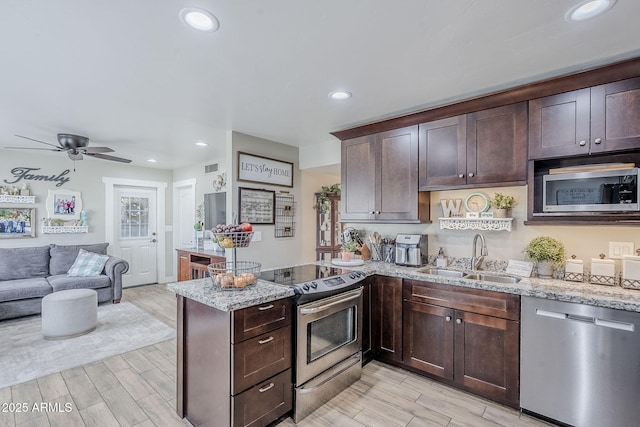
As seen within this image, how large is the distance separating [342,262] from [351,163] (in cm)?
114

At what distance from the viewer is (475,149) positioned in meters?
2.61

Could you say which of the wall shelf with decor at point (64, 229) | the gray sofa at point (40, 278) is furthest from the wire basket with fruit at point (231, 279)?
the wall shelf with decor at point (64, 229)

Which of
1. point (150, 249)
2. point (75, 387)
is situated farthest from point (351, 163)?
point (150, 249)

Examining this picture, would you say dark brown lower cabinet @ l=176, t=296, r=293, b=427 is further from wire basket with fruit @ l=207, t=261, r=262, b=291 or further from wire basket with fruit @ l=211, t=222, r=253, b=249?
wire basket with fruit @ l=211, t=222, r=253, b=249

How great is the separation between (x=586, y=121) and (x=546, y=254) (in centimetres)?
101

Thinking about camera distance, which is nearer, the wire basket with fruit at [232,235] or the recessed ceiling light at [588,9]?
the recessed ceiling light at [588,9]

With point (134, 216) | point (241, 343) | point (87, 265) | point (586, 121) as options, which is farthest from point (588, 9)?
point (134, 216)

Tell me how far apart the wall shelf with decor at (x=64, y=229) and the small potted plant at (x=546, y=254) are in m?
6.56

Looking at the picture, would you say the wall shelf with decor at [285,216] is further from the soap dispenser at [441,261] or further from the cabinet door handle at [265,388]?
the cabinet door handle at [265,388]

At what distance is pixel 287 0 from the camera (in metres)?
1.46

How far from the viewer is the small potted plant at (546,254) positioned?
7.79 ft

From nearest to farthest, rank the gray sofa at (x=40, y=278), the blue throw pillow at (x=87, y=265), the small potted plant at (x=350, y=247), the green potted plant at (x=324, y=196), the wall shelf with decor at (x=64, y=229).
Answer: the small potted plant at (x=350, y=247)
the gray sofa at (x=40, y=278)
the blue throw pillow at (x=87, y=265)
the green potted plant at (x=324, y=196)
the wall shelf with decor at (x=64, y=229)

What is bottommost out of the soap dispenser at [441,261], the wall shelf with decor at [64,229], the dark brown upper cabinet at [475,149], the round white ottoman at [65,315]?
the round white ottoman at [65,315]

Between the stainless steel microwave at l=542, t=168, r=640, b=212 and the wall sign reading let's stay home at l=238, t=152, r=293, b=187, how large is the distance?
2957mm
